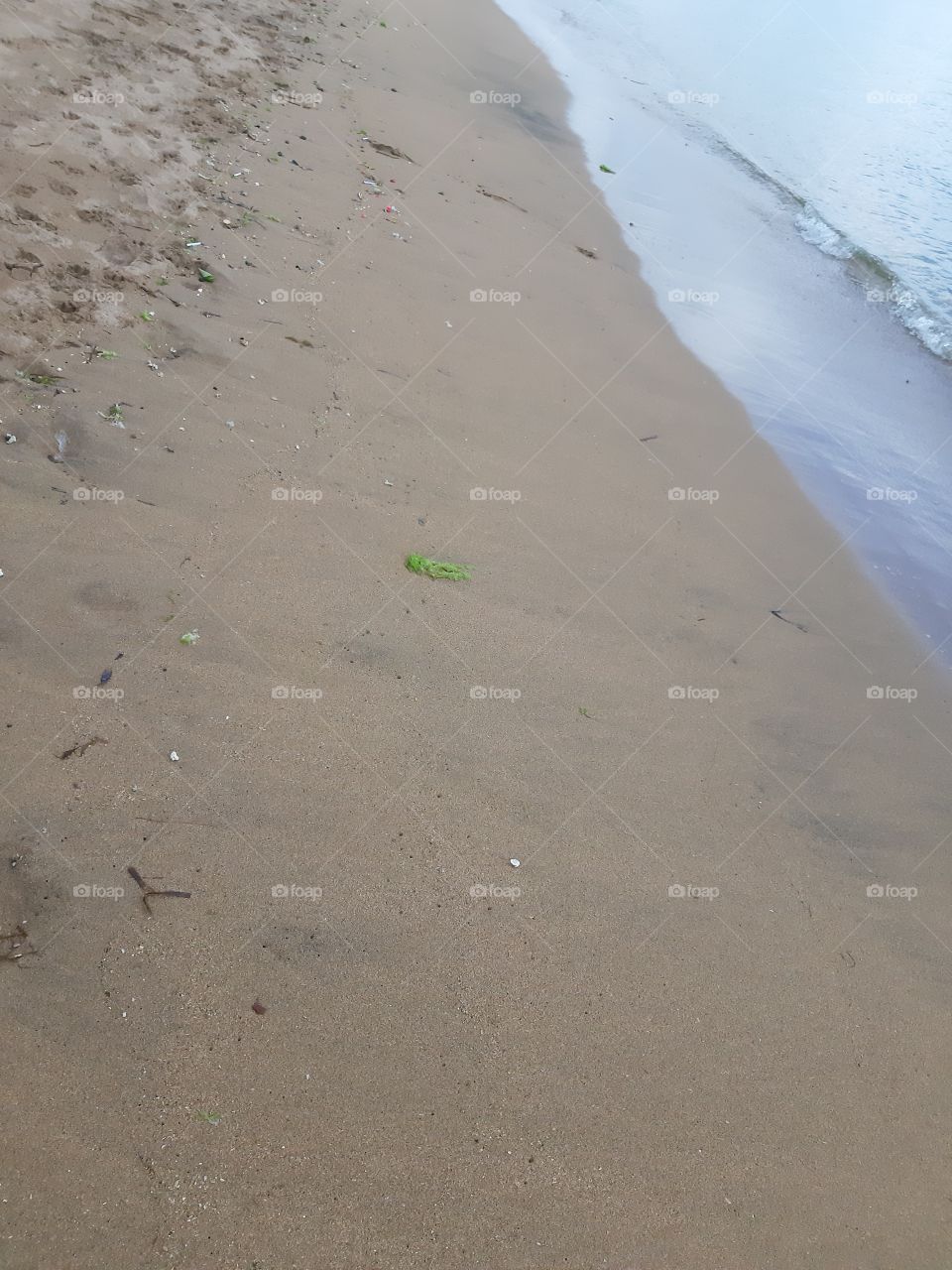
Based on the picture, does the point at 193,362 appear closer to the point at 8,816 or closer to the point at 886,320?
the point at 8,816

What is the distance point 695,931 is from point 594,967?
531 mm

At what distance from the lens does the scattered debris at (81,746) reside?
134 inches

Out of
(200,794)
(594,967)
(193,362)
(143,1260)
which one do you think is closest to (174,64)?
(193,362)

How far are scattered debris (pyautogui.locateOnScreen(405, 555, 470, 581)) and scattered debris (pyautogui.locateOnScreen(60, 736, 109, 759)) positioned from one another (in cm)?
189

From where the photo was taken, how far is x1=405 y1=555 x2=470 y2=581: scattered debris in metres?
4.79

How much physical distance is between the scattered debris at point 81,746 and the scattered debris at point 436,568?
1.89 meters

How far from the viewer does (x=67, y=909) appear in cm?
300
